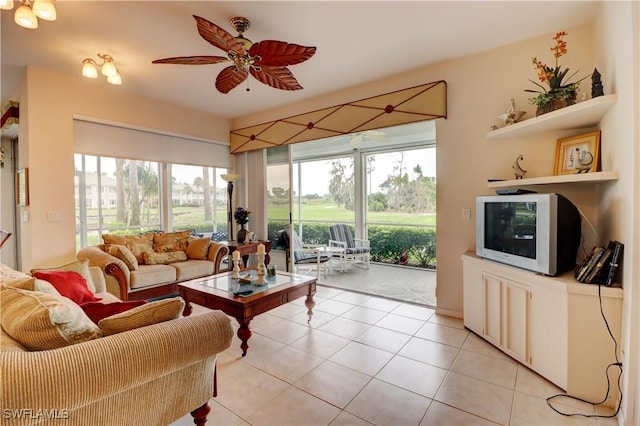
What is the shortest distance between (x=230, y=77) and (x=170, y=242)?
2.55 metres

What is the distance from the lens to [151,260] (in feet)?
12.2

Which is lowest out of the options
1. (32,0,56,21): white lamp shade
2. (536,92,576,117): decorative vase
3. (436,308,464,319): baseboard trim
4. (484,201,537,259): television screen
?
(436,308,464,319): baseboard trim

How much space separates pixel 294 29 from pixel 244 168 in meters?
3.09

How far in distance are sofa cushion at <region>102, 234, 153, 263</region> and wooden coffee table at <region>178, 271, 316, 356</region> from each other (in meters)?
1.29

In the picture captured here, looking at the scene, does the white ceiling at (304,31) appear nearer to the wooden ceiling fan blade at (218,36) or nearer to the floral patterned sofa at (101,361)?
the wooden ceiling fan blade at (218,36)

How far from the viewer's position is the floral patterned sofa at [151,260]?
10.4ft

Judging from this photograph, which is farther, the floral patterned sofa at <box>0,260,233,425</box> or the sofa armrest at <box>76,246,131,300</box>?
the sofa armrest at <box>76,246,131,300</box>

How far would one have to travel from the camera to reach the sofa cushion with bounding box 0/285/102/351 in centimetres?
111

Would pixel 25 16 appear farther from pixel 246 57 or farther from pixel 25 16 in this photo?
pixel 246 57

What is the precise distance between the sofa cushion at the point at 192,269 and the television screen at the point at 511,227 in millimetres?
3345

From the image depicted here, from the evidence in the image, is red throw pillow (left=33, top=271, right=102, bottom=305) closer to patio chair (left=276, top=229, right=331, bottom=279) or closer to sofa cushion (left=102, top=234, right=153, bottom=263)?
sofa cushion (left=102, top=234, right=153, bottom=263)

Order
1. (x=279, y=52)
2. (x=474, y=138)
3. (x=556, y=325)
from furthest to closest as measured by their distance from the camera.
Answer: (x=474, y=138)
(x=279, y=52)
(x=556, y=325)

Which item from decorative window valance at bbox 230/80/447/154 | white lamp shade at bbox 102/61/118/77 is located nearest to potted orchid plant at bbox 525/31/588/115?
decorative window valance at bbox 230/80/447/154

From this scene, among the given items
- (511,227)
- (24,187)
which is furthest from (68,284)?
(511,227)
